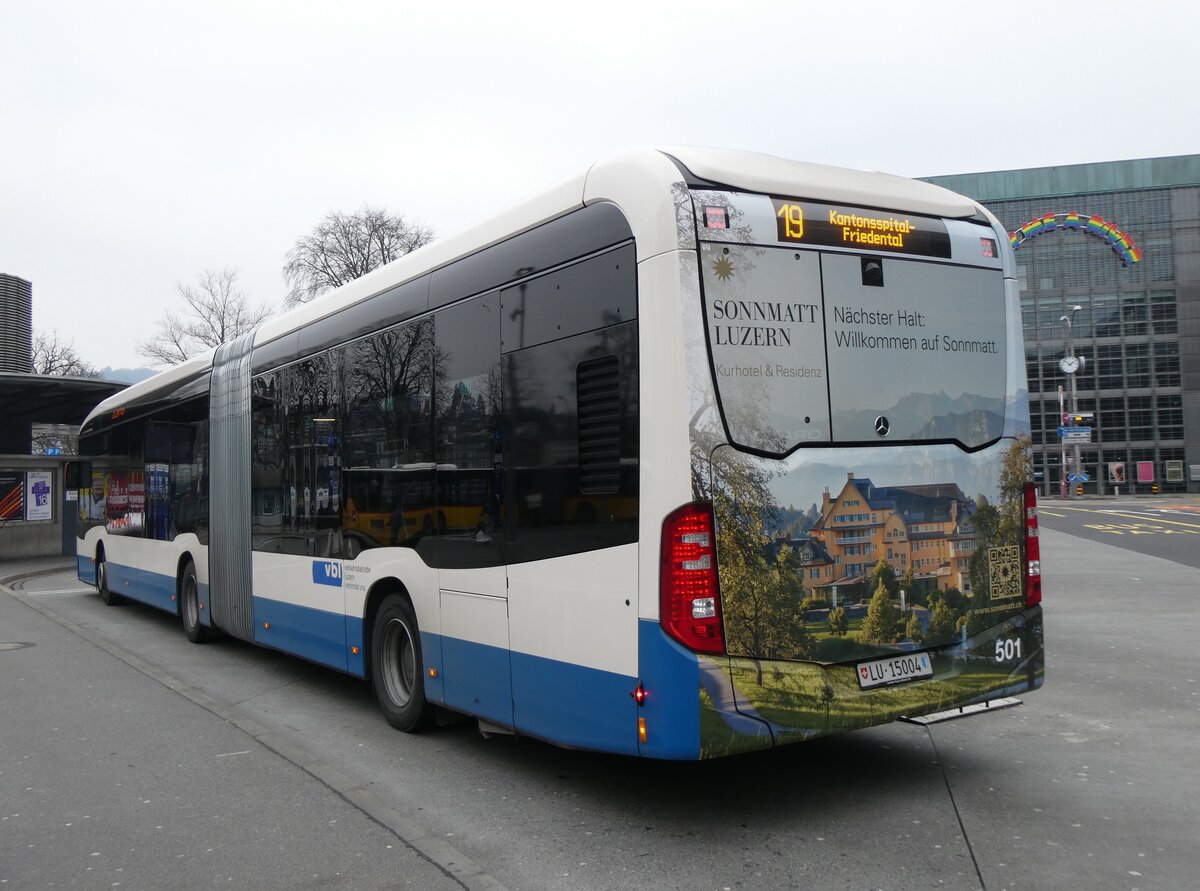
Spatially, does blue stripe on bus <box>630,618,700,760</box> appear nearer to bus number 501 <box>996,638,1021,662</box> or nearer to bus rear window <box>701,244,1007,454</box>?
bus rear window <box>701,244,1007,454</box>

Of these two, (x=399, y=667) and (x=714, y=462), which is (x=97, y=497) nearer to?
(x=399, y=667)

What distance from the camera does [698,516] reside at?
181 inches

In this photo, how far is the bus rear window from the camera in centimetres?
482

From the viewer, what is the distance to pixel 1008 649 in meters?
5.66

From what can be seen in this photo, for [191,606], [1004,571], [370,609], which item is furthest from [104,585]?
[1004,571]

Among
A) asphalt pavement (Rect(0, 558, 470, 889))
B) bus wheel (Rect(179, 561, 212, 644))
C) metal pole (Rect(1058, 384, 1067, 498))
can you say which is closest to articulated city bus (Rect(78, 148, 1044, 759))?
asphalt pavement (Rect(0, 558, 470, 889))

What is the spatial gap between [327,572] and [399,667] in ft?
3.98

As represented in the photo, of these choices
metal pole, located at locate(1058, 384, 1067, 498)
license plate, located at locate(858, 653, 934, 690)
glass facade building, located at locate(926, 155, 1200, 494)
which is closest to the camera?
license plate, located at locate(858, 653, 934, 690)

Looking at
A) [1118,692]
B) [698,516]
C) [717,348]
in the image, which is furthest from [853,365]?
[1118,692]

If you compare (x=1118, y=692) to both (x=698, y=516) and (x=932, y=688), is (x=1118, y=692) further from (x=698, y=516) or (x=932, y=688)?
(x=698, y=516)

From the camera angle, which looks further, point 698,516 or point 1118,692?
point 1118,692

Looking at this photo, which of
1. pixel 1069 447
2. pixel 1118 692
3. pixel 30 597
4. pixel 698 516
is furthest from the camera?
pixel 1069 447

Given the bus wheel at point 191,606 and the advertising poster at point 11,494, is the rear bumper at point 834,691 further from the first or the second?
the advertising poster at point 11,494

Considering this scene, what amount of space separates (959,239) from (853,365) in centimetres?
116
